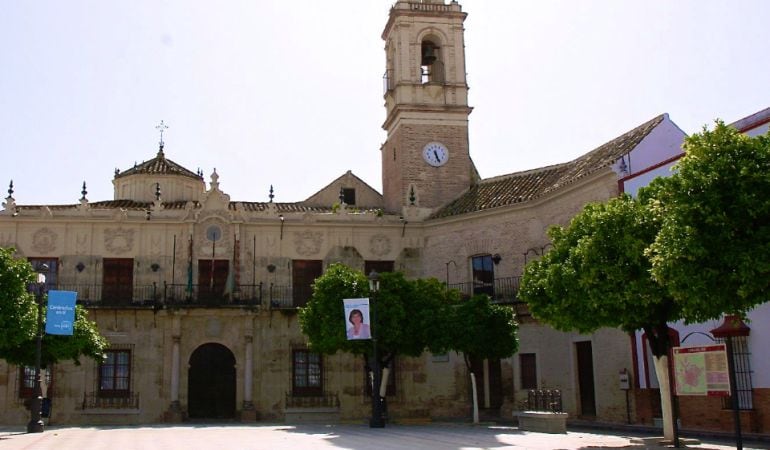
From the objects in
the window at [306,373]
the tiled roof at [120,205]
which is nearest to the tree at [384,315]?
the window at [306,373]

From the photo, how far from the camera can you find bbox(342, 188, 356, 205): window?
34.6 meters

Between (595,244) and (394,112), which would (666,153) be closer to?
(595,244)

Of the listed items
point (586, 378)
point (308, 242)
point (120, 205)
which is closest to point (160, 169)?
point (120, 205)

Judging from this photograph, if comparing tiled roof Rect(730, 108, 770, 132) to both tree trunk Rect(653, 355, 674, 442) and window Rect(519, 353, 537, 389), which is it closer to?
tree trunk Rect(653, 355, 674, 442)

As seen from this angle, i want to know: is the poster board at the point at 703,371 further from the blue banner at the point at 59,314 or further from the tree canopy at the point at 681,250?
the blue banner at the point at 59,314

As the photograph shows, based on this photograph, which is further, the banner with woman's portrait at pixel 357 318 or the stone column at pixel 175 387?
the stone column at pixel 175 387

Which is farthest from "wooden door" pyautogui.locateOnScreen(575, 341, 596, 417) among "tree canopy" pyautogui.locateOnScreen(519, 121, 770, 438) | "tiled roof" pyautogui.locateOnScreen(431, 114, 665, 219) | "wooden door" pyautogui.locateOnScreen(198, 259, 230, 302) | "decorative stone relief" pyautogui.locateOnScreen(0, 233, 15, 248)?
"decorative stone relief" pyautogui.locateOnScreen(0, 233, 15, 248)

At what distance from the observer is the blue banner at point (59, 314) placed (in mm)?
21391

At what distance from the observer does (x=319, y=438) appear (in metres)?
19.7

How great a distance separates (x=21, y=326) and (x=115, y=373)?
8.47 m

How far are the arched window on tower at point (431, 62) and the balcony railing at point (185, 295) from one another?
10152mm

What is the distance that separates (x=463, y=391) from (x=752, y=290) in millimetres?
16977

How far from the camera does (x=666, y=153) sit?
24359mm

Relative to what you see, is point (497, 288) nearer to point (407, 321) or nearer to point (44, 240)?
point (407, 321)
